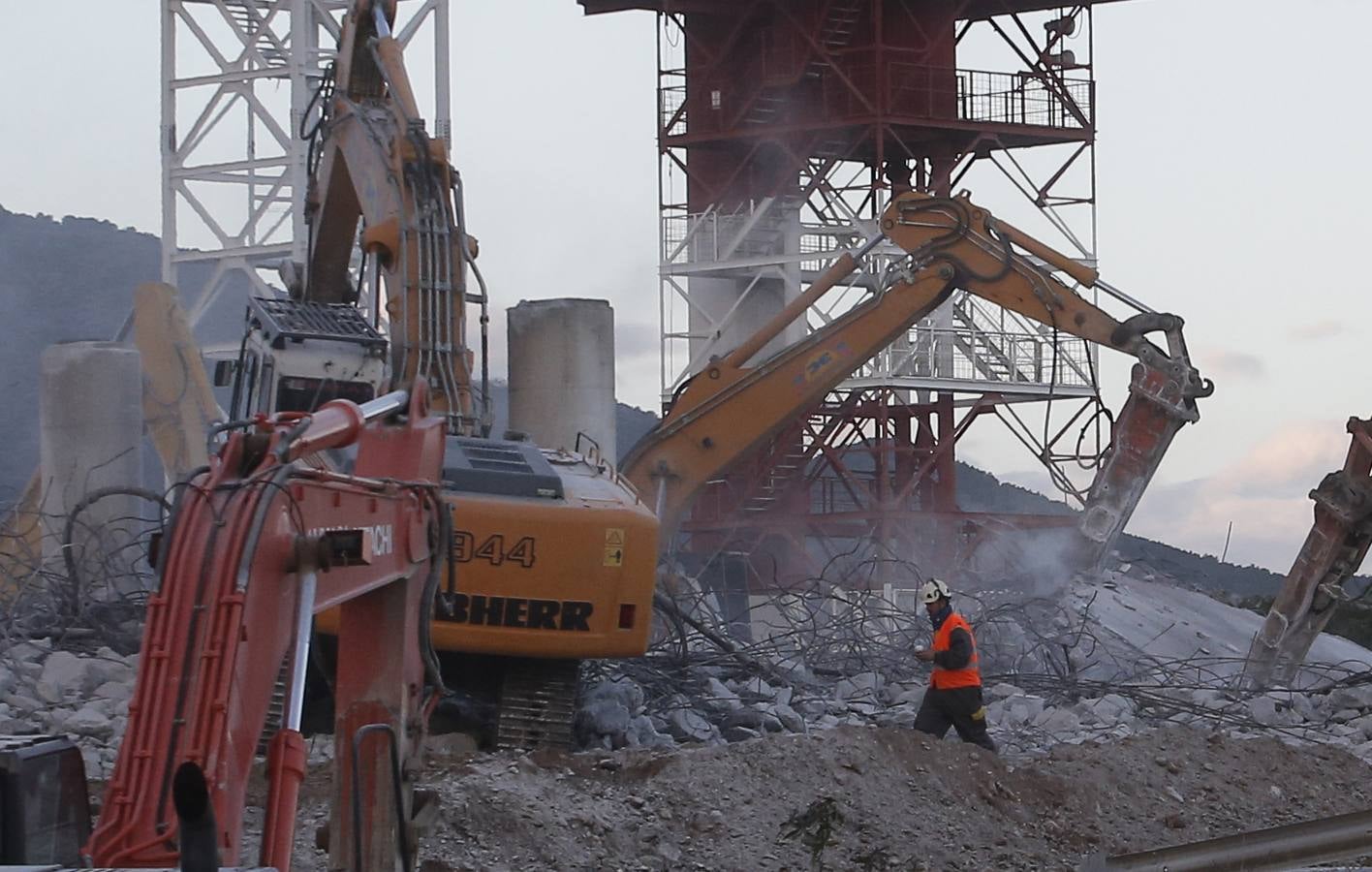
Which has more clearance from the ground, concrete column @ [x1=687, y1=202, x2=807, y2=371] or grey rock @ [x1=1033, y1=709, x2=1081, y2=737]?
concrete column @ [x1=687, y1=202, x2=807, y2=371]

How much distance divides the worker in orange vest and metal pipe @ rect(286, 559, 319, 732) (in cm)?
796

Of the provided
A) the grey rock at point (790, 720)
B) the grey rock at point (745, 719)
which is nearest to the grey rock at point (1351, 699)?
the grey rock at point (790, 720)

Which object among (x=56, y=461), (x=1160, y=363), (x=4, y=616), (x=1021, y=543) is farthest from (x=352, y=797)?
(x=1021, y=543)

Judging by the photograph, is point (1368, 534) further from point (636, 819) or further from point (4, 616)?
point (4, 616)

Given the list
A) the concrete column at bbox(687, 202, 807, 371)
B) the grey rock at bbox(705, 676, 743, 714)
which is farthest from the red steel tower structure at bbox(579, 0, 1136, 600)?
the grey rock at bbox(705, 676, 743, 714)

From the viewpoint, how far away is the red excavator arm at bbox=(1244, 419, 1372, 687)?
1783 centimetres

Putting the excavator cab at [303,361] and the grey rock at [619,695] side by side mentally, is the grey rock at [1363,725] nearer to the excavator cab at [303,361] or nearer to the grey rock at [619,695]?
the grey rock at [619,695]

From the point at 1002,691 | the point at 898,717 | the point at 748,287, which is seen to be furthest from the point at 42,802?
the point at 748,287

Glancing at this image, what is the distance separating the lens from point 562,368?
869 inches

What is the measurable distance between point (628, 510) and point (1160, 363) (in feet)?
31.1

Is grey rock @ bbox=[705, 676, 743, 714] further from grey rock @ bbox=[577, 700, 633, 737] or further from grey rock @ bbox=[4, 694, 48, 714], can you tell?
grey rock @ bbox=[4, 694, 48, 714]

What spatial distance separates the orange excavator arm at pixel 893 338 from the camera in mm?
18828

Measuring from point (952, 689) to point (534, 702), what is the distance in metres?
2.73

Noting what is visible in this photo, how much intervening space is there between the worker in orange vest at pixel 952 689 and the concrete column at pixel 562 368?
908 centimetres
